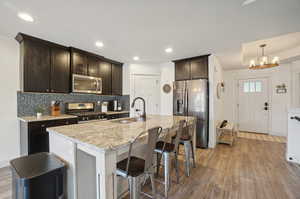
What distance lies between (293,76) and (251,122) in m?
1.98

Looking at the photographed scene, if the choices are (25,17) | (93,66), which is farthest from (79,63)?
(25,17)

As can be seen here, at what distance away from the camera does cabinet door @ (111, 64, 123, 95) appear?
4.25 meters

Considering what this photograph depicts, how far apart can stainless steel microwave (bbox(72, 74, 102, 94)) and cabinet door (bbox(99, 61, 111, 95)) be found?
160 mm

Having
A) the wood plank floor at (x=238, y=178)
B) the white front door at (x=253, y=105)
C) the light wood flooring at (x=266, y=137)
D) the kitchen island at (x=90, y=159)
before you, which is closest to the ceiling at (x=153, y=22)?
the kitchen island at (x=90, y=159)

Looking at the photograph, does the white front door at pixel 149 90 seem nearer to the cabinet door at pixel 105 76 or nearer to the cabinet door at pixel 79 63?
the cabinet door at pixel 105 76

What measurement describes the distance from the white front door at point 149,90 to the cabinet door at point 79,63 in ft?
5.40

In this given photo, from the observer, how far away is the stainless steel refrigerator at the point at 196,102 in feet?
11.8

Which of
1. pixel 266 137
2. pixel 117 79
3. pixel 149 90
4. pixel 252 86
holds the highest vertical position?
pixel 117 79

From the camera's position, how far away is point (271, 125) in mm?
4859

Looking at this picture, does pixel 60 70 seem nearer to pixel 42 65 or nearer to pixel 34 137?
pixel 42 65

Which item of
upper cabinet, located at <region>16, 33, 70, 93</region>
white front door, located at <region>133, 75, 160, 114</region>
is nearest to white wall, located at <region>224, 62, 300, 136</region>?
white front door, located at <region>133, 75, 160, 114</region>

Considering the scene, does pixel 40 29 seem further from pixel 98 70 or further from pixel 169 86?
pixel 169 86

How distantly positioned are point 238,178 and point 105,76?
3838 millimetres

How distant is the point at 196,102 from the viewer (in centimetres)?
371
